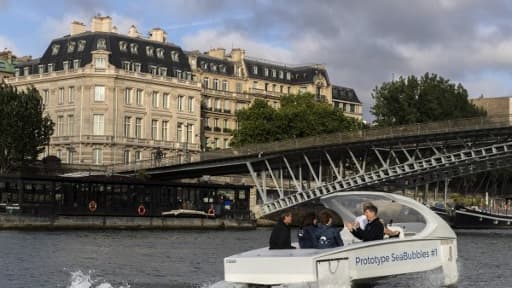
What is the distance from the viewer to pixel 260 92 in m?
127

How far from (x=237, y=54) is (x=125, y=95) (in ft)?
82.3

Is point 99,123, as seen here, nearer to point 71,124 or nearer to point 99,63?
point 71,124

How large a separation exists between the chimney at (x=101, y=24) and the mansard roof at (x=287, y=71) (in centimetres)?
2327

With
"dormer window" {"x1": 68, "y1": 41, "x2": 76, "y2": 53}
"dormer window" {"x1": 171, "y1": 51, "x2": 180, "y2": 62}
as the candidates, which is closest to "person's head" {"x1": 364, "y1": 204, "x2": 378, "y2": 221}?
"dormer window" {"x1": 68, "y1": 41, "x2": 76, "y2": 53}

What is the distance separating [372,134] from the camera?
71.9m

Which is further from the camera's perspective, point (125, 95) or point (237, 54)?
point (237, 54)

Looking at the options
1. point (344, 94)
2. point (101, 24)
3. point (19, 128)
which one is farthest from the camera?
point (344, 94)

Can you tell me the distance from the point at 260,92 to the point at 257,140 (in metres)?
23.1

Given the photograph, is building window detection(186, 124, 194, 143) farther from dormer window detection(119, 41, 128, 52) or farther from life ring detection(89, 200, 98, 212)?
life ring detection(89, 200, 98, 212)

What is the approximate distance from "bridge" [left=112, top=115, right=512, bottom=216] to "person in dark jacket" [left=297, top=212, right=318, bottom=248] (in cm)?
4536

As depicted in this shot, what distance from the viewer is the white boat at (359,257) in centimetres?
2028

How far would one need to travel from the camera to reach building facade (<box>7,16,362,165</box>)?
104 m

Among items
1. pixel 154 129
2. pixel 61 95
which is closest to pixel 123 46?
pixel 61 95

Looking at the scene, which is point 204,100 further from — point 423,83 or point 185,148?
point 423,83
